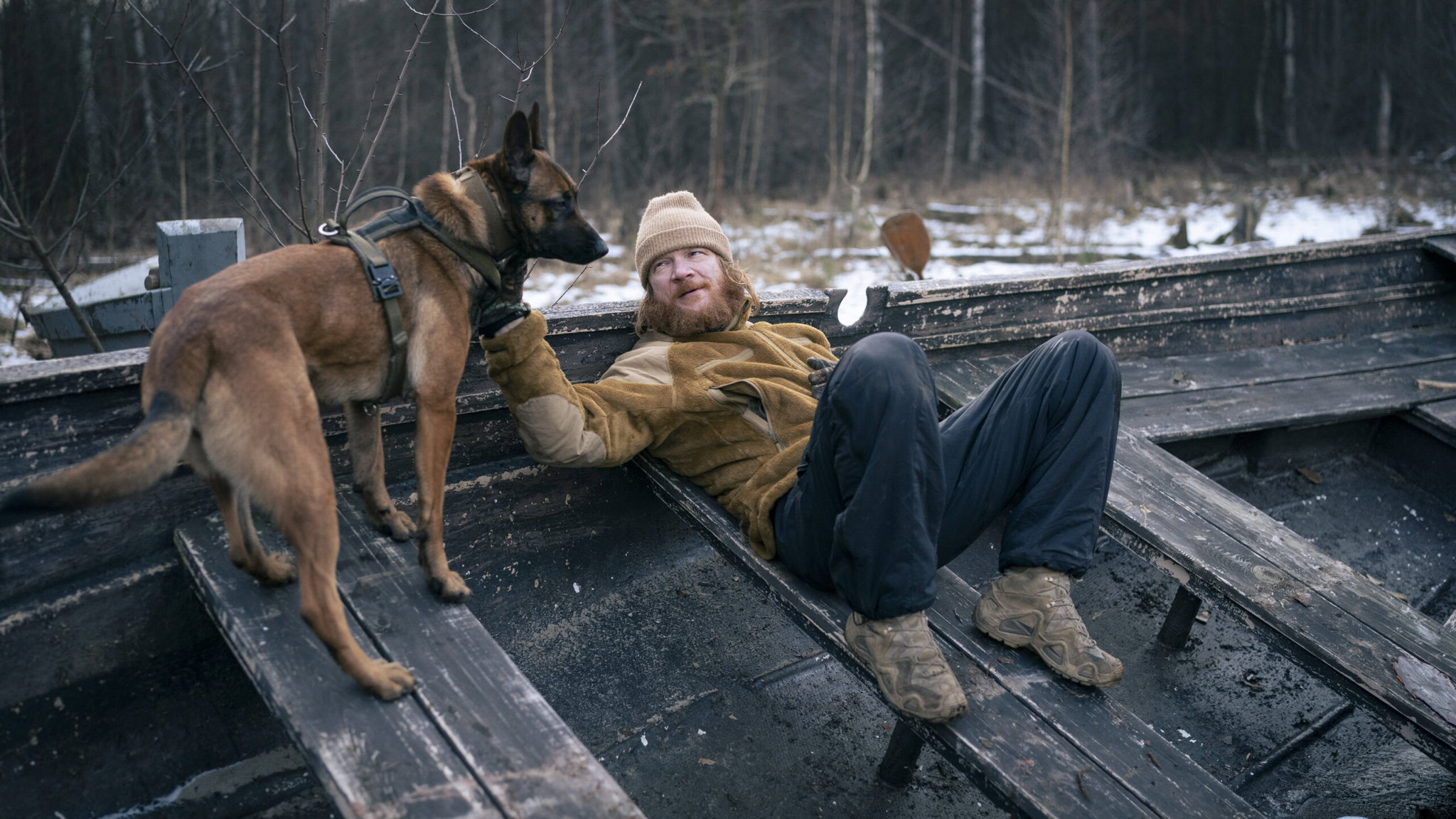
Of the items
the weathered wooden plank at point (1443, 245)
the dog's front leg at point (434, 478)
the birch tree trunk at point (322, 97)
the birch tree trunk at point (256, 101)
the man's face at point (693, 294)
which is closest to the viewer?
the dog's front leg at point (434, 478)

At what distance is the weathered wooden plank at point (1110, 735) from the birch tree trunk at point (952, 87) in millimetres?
16235

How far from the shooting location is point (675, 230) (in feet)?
9.39

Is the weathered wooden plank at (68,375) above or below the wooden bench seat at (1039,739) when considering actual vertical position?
above

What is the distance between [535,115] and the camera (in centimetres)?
222

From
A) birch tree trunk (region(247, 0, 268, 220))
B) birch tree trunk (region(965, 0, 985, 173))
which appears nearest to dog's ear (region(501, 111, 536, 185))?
birch tree trunk (region(247, 0, 268, 220))

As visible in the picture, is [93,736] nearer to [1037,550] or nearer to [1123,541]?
[1037,550]

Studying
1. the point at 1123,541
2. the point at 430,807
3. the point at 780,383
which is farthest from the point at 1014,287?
the point at 430,807

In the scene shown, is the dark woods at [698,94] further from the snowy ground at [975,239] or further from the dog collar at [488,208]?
the dog collar at [488,208]

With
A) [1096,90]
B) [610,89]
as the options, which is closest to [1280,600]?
[1096,90]

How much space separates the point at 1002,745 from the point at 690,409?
124 cm

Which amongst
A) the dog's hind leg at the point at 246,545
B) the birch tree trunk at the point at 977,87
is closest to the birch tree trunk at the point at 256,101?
the dog's hind leg at the point at 246,545

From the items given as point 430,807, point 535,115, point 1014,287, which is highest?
point 535,115

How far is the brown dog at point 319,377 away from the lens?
1676 millimetres

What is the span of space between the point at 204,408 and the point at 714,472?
1.44m
